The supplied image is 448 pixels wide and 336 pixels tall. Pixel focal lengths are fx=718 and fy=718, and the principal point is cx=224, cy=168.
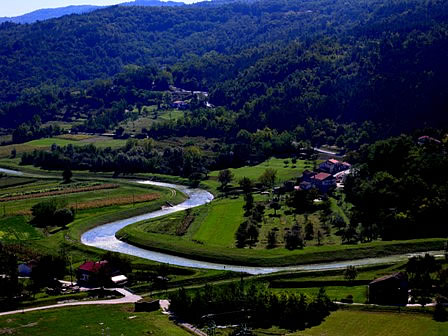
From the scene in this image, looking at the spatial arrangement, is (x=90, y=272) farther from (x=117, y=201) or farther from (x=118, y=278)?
(x=117, y=201)

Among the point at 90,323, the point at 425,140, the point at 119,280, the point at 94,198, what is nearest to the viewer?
the point at 90,323

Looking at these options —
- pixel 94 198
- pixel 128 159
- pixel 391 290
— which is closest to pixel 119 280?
pixel 391 290

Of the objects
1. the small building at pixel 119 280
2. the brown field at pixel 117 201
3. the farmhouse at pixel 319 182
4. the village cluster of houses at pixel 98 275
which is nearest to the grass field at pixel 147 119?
the brown field at pixel 117 201

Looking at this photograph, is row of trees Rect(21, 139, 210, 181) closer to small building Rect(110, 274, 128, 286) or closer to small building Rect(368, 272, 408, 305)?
small building Rect(110, 274, 128, 286)

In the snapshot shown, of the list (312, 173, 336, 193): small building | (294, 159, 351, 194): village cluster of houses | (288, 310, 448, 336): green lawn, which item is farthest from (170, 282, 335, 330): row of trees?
(312, 173, 336, 193): small building

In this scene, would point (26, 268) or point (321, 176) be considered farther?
point (321, 176)

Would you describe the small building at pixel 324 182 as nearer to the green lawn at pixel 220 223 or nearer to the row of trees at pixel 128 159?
the green lawn at pixel 220 223
